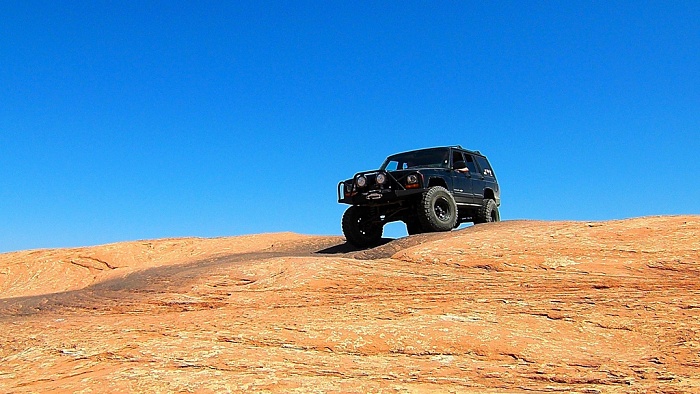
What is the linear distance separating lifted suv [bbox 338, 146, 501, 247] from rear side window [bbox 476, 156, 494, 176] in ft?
0.72

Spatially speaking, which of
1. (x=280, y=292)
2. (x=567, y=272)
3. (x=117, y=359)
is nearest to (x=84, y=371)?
(x=117, y=359)

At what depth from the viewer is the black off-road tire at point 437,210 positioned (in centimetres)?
980

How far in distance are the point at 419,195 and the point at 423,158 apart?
5.98ft

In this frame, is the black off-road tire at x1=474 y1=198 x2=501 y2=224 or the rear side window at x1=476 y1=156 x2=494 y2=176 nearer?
the black off-road tire at x1=474 y1=198 x2=501 y2=224

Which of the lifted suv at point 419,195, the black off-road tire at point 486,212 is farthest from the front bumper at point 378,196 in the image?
the black off-road tire at point 486,212

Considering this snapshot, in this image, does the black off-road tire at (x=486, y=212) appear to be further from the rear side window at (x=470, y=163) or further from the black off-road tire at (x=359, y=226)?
the black off-road tire at (x=359, y=226)

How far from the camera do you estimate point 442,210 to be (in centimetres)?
1045

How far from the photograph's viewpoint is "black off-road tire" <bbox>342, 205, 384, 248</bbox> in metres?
10.8

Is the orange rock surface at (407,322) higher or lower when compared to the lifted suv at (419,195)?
lower

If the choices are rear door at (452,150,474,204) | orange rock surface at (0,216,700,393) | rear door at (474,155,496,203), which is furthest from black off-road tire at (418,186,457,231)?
rear door at (474,155,496,203)

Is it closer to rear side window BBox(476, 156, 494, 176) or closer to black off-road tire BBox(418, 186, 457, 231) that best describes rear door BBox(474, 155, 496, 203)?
rear side window BBox(476, 156, 494, 176)

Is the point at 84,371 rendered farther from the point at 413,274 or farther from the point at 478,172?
the point at 478,172

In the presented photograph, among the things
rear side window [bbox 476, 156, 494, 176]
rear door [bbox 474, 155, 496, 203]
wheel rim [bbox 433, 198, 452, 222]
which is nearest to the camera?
wheel rim [bbox 433, 198, 452, 222]

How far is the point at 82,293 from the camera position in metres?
8.15
